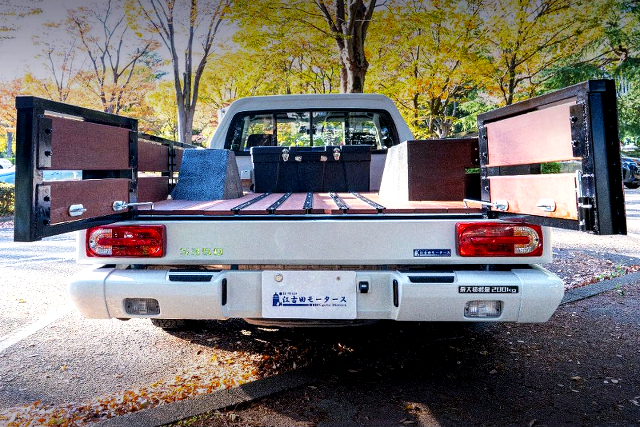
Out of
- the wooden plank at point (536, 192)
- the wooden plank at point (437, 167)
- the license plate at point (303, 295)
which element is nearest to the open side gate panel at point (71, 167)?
the license plate at point (303, 295)

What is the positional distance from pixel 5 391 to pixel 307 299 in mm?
1854

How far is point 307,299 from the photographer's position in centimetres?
234

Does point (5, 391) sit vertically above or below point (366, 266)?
below

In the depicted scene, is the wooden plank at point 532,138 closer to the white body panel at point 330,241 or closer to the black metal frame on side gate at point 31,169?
the white body panel at point 330,241

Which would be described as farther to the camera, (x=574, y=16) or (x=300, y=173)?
(x=574, y=16)

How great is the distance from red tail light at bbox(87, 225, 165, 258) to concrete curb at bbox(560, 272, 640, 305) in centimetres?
383

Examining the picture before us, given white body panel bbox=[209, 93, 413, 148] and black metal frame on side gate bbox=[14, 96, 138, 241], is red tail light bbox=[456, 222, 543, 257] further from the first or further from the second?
white body panel bbox=[209, 93, 413, 148]

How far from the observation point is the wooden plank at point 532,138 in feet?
6.16

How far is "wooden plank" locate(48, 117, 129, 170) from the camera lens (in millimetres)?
1985

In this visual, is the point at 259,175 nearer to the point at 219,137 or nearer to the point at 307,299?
the point at 219,137

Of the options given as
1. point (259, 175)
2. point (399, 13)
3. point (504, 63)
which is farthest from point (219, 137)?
point (504, 63)

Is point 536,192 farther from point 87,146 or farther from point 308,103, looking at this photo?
point 308,103

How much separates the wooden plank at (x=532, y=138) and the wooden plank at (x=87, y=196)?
1.99 meters

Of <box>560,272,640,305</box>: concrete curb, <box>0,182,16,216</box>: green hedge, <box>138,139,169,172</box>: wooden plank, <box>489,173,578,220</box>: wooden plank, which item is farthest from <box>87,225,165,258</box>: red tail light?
<box>0,182,16,216</box>: green hedge
